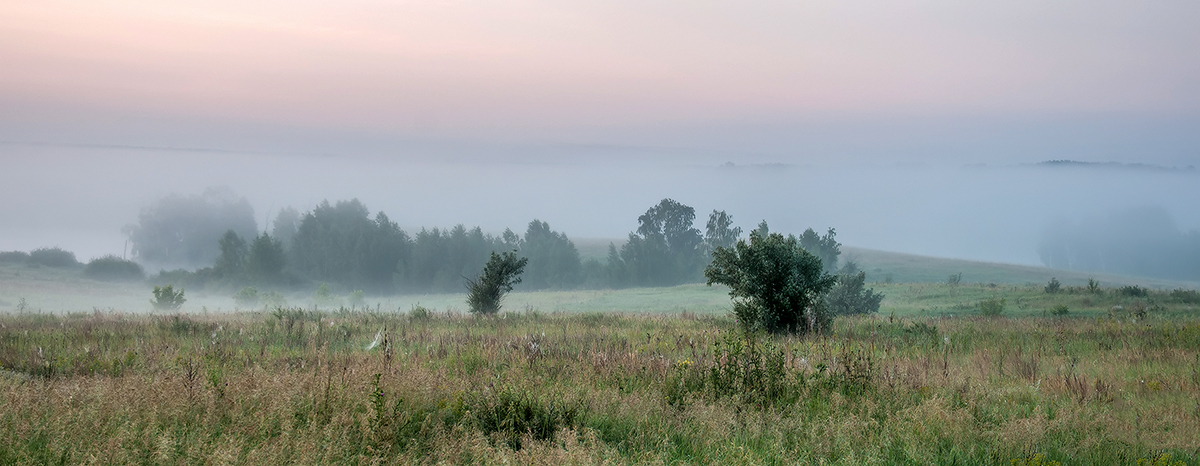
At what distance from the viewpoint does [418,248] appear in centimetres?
10931

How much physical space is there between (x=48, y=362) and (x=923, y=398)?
497 inches

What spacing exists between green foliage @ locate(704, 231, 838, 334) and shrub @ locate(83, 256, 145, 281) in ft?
383

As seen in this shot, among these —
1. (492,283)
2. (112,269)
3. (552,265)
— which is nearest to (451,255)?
(552,265)

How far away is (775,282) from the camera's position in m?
17.3

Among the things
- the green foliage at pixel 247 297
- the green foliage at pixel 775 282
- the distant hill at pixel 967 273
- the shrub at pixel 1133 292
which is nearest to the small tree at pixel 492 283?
the green foliage at pixel 775 282

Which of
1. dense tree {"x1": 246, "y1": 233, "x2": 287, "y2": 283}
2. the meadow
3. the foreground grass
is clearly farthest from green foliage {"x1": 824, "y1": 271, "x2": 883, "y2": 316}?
dense tree {"x1": 246, "y1": 233, "x2": 287, "y2": 283}

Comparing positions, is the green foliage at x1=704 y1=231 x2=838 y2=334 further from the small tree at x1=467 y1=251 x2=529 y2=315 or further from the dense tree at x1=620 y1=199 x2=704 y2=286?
the dense tree at x1=620 y1=199 x2=704 y2=286

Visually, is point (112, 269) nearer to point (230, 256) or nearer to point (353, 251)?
point (230, 256)

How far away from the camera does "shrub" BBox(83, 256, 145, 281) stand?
102 meters

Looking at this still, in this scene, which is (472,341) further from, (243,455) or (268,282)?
(268,282)

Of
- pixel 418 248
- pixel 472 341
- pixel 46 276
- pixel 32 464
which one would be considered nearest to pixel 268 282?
pixel 418 248

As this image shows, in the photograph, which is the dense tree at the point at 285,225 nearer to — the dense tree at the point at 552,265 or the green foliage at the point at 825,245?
the dense tree at the point at 552,265

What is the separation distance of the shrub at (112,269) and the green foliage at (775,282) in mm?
116831

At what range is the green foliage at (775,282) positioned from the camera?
1692cm
